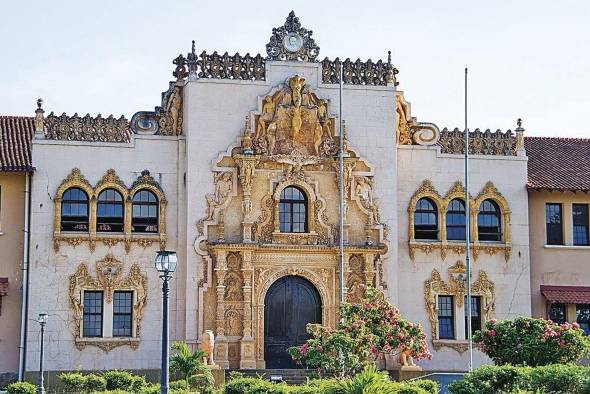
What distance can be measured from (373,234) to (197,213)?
6.27m

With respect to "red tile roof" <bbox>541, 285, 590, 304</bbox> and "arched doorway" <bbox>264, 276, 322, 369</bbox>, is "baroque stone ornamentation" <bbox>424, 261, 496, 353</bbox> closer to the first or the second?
"red tile roof" <bbox>541, 285, 590, 304</bbox>

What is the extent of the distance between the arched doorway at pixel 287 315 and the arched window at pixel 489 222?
669cm

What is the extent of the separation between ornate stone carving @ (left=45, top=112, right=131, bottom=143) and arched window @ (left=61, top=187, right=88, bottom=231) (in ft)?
6.06

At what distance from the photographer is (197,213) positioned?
4175cm

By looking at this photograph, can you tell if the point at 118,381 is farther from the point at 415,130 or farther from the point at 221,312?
the point at 415,130

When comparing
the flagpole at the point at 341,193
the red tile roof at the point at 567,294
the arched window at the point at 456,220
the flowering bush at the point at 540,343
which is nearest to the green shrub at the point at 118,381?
the flagpole at the point at 341,193

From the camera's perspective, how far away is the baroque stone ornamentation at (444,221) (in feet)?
144

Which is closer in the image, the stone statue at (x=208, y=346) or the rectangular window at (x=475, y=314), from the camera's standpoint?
the stone statue at (x=208, y=346)

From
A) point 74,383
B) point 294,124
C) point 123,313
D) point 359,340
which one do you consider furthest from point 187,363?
point 294,124

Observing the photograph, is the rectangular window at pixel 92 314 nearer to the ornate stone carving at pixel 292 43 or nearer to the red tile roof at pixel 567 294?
the ornate stone carving at pixel 292 43

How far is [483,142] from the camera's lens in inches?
1773

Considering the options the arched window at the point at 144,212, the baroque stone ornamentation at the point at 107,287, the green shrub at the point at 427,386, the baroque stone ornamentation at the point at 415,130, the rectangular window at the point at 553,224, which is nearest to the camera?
the green shrub at the point at 427,386

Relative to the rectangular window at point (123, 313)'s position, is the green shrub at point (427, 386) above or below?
below

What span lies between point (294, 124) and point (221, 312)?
6994 millimetres
